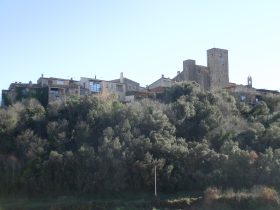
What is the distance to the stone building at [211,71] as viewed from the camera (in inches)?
2943

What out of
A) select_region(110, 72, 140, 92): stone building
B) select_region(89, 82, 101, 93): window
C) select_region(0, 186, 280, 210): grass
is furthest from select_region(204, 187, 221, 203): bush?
select_region(110, 72, 140, 92): stone building

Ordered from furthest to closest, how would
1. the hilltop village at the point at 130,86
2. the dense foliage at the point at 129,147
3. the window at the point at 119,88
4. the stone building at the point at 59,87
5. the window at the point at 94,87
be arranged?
the window at the point at 119,88 < the window at the point at 94,87 < the stone building at the point at 59,87 < the hilltop village at the point at 130,86 < the dense foliage at the point at 129,147

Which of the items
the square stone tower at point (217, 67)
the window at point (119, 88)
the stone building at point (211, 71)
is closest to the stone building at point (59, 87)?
the window at point (119, 88)

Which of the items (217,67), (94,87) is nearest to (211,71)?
(217,67)

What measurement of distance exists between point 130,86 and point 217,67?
1312 centimetres

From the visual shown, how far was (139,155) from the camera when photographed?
4588cm

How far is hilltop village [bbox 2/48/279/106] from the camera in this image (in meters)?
58.3

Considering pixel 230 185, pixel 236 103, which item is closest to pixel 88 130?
pixel 230 185

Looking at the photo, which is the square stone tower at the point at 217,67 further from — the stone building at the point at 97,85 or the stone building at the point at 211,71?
the stone building at the point at 97,85

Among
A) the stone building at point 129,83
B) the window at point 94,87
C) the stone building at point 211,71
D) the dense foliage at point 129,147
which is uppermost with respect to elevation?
the stone building at point 211,71

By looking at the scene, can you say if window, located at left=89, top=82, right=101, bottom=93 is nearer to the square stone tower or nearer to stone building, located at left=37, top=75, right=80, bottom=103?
stone building, located at left=37, top=75, right=80, bottom=103

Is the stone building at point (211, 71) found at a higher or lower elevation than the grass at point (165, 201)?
higher

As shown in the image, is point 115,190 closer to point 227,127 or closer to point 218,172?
point 218,172

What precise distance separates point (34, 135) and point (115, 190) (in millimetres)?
9436
